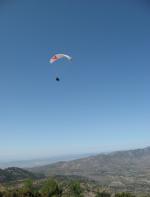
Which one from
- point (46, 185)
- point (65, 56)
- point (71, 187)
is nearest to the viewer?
point (65, 56)

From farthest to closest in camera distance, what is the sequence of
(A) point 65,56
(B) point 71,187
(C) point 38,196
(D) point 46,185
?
(B) point 71,187, (D) point 46,185, (C) point 38,196, (A) point 65,56

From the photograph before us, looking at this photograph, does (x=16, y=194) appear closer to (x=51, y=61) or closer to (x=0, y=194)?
(x=0, y=194)

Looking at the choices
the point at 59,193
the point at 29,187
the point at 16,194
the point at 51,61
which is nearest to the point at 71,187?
the point at 59,193

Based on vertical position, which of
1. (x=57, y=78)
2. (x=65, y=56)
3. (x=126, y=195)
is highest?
(x=65, y=56)

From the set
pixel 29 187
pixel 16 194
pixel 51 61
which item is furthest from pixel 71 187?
pixel 51 61

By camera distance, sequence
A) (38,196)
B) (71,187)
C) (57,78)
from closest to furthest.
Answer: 1. (57,78)
2. (38,196)
3. (71,187)

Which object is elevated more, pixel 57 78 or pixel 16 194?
pixel 57 78

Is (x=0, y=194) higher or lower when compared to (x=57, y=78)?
lower

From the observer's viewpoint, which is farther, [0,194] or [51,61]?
[0,194]

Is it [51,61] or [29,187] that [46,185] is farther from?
[51,61]
